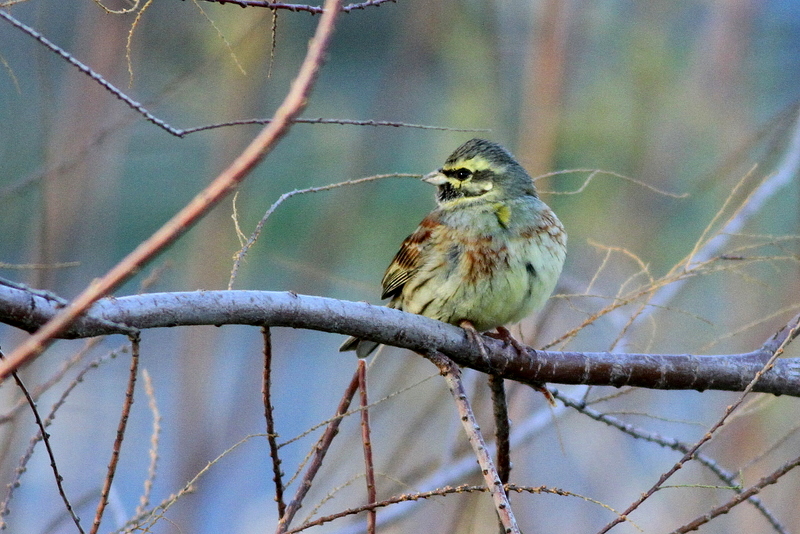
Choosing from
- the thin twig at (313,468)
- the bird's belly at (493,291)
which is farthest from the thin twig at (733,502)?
the bird's belly at (493,291)

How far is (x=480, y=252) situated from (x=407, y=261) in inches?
17.2

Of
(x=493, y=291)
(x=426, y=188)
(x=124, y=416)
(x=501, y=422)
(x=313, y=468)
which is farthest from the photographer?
(x=426, y=188)

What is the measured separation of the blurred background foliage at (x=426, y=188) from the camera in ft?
15.8

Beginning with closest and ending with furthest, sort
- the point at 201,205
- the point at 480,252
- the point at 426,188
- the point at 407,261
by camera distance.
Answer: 1. the point at 201,205
2. the point at 480,252
3. the point at 407,261
4. the point at 426,188

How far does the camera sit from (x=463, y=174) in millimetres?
3990

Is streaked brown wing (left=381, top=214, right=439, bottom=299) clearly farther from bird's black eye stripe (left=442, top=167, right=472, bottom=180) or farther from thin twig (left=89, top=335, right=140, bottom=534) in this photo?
thin twig (left=89, top=335, right=140, bottom=534)

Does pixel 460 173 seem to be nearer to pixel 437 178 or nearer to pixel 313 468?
pixel 437 178

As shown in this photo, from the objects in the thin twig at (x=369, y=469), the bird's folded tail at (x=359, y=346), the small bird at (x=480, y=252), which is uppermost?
the small bird at (x=480, y=252)

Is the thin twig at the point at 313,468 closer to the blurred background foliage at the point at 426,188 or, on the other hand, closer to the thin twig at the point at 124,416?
the thin twig at the point at 124,416

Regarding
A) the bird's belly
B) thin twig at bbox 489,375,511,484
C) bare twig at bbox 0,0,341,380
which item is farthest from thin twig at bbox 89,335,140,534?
the bird's belly

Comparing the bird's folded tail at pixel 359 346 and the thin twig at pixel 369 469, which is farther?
the bird's folded tail at pixel 359 346

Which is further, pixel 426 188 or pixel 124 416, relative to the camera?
pixel 426 188

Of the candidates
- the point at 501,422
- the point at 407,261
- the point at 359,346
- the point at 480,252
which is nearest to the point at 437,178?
the point at 407,261

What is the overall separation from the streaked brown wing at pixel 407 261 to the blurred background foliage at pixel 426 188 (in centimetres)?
27
